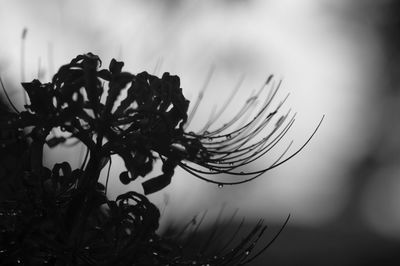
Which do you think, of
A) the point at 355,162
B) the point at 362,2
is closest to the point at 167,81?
the point at 362,2

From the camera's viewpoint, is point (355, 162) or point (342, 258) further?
Result: point (355, 162)

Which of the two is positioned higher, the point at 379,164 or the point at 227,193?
the point at 379,164

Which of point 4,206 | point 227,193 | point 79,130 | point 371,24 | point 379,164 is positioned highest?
point 371,24

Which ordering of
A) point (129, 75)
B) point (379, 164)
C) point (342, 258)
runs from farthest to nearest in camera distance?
point (379, 164)
point (342, 258)
point (129, 75)

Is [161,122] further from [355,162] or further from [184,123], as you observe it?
[355,162]

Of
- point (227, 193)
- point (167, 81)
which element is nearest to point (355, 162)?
point (227, 193)

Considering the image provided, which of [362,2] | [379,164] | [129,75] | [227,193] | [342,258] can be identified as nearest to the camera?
[129,75]

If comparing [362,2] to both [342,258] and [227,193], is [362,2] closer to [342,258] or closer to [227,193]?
[342,258]
